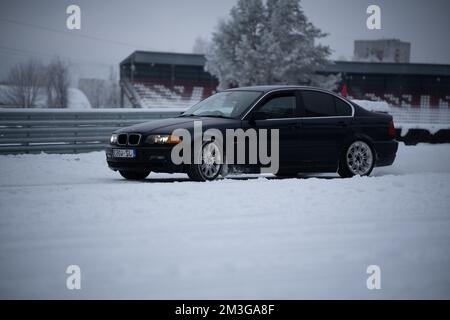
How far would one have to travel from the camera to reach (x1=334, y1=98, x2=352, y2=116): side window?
10.7m

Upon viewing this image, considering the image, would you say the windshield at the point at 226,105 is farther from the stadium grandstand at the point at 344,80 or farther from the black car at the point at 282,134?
the stadium grandstand at the point at 344,80

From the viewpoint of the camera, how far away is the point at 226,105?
403 inches

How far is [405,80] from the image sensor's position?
2420 inches

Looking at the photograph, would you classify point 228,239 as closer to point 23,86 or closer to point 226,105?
point 226,105

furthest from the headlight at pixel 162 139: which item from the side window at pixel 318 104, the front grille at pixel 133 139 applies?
the side window at pixel 318 104

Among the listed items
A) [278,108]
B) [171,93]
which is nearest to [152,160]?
[278,108]

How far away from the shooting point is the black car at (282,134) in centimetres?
938

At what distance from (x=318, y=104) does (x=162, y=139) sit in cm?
268

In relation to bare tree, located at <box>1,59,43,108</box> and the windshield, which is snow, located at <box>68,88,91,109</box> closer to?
bare tree, located at <box>1,59,43,108</box>

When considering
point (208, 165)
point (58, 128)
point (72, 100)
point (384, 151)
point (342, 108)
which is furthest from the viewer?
point (72, 100)

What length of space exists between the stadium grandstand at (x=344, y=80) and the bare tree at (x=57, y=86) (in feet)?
17.7

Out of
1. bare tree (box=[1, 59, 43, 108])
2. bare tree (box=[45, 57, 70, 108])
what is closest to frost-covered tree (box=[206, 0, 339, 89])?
bare tree (box=[45, 57, 70, 108])

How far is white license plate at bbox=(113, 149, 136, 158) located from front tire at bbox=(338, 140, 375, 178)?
3.23 m
